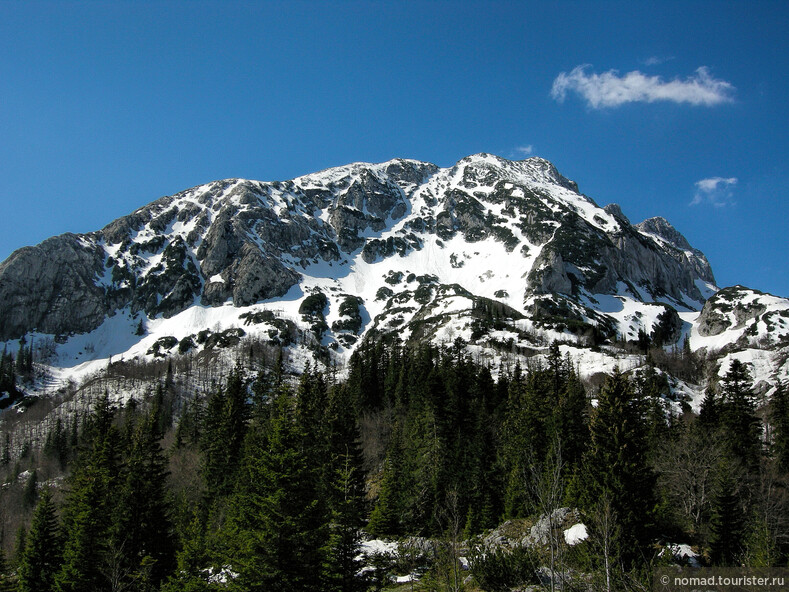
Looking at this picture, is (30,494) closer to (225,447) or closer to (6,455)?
(6,455)

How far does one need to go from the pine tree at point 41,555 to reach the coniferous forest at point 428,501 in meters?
0.10

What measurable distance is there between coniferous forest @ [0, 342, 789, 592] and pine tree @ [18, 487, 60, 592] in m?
0.10

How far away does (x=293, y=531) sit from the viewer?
2111cm

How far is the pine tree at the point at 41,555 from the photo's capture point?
3566cm

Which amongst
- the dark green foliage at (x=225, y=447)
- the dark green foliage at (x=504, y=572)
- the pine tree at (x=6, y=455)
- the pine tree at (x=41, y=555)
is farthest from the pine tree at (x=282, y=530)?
the pine tree at (x=6, y=455)

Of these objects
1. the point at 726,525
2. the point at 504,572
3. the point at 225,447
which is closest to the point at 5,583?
the point at 225,447

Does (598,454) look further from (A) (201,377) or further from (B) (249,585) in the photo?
(A) (201,377)

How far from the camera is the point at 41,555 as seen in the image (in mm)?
36656

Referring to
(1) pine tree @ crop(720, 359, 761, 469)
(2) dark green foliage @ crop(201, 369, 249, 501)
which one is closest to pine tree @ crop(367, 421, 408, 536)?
(2) dark green foliage @ crop(201, 369, 249, 501)

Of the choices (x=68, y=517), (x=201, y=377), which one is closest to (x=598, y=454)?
(x=68, y=517)

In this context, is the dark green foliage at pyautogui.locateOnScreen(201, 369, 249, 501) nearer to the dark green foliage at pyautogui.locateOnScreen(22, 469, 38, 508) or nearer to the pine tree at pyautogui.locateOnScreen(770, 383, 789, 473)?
the pine tree at pyautogui.locateOnScreen(770, 383, 789, 473)

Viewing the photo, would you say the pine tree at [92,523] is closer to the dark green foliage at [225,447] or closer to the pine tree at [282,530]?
the dark green foliage at [225,447]

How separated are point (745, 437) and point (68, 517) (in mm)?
69004

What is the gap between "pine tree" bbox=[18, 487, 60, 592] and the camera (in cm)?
3566
